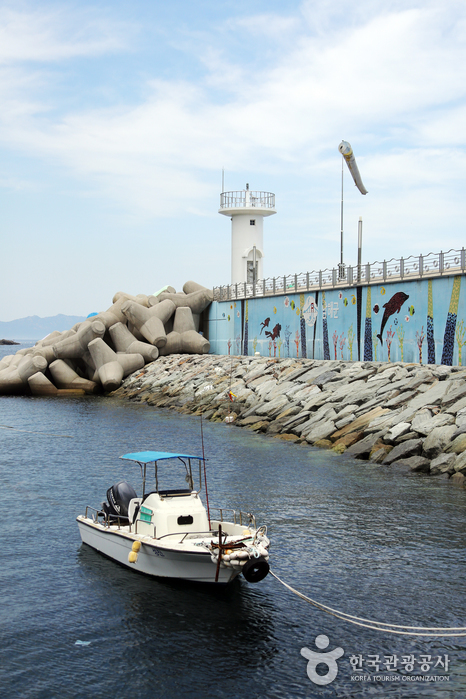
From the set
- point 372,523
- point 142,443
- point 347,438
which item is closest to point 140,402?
point 142,443

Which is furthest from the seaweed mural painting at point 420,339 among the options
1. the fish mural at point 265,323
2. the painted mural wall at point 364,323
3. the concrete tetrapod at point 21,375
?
the concrete tetrapod at point 21,375

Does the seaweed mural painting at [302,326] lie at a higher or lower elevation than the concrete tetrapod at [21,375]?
higher

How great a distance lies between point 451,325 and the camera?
25484mm

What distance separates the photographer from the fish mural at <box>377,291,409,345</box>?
2808 cm

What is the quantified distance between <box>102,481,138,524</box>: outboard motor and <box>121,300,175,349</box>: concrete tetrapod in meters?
30.7

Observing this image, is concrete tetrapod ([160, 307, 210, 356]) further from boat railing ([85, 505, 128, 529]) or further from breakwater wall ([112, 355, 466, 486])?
boat railing ([85, 505, 128, 529])

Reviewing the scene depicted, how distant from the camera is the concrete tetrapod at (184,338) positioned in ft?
154

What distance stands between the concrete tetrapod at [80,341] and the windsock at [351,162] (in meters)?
17.8

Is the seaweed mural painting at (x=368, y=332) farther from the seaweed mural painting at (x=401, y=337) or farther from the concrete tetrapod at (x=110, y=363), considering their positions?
the concrete tetrapod at (x=110, y=363)

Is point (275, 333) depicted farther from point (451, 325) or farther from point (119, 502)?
point (119, 502)

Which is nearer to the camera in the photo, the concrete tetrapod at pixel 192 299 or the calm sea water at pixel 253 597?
Answer: the calm sea water at pixel 253 597

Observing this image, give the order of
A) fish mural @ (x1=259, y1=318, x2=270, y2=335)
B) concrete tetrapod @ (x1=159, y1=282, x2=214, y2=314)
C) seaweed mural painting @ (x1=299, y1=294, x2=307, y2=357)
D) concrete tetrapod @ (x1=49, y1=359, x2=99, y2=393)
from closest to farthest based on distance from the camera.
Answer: seaweed mural painting @ (x1=299, y1=294, x2=307, y2=357) → fish mural @ (x1=259, y1=318, x2=270, y2=335) → concrete tetrapod @ (x1=49, y1=359, x2=99, y2=393) → concrete tetrapod @ (x1=159, y1=282, x2=214, y2=314)

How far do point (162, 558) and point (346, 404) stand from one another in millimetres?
14652

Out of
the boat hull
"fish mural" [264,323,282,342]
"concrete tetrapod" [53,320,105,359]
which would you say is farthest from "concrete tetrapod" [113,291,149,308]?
the boat hull
